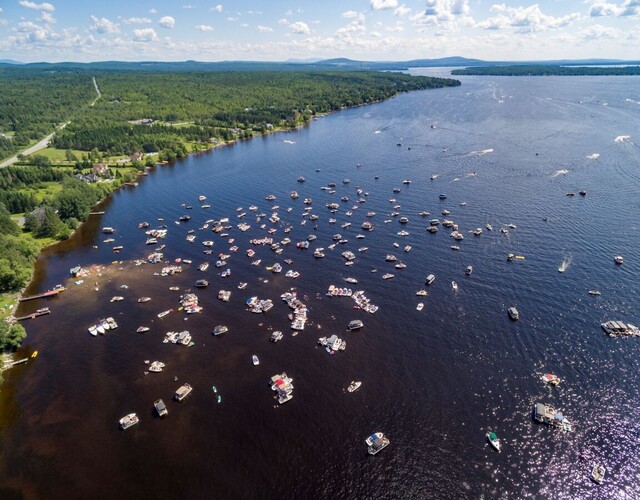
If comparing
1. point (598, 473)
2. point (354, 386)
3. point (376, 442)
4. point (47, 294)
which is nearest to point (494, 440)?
point (598, 473)

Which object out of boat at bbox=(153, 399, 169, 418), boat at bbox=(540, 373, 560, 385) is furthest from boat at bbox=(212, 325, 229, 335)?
boat at bbox=(540, 373, 560, 385)

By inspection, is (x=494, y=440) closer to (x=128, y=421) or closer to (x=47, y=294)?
(x=128, y=421)

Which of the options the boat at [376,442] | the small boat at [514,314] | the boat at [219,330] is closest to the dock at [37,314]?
the boat at [219,330]

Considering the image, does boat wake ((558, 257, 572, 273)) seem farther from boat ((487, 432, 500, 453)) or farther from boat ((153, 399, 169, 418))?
boat ((153, 399, 169, 418))

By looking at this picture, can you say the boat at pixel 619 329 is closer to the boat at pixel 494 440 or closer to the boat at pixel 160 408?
the boat at pixel 494 440

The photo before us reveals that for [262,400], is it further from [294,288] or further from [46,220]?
[46,220]

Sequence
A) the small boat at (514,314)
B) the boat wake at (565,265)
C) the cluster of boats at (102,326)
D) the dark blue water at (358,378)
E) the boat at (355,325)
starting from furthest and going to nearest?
the boat wake at (565,265), the cluster of boats at (102,326), the boat at (355,325), the small boat at (514,314), the dark blue water at (358,378)
